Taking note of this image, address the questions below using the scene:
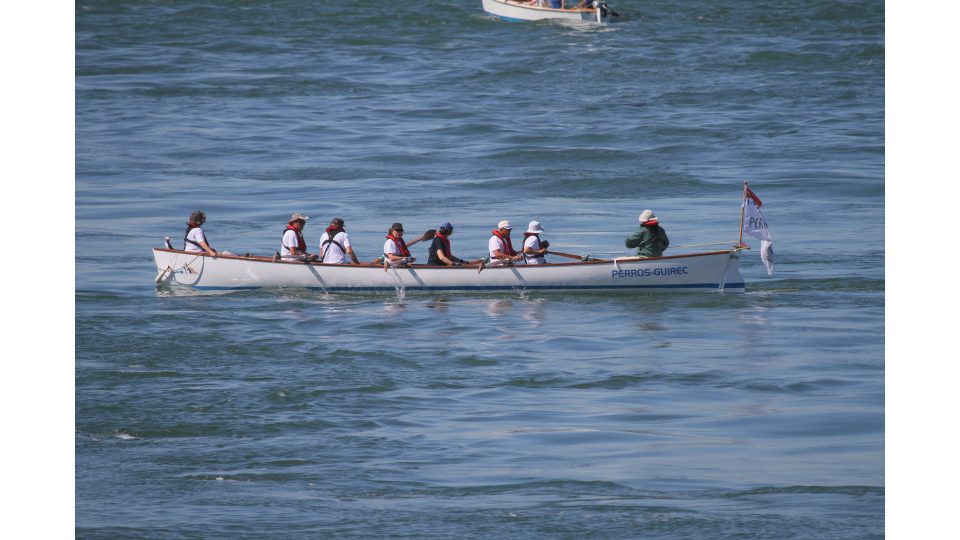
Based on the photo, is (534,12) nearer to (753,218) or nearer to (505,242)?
(505,242)

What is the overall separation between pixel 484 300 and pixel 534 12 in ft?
108

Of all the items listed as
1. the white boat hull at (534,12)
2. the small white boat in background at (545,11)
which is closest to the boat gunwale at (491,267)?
the small white boat in background at (545,11)

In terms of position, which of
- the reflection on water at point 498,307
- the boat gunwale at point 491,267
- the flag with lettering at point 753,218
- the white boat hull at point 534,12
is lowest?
the reflection on water at point 498,307

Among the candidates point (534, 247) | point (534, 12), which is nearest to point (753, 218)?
point (534, 247)

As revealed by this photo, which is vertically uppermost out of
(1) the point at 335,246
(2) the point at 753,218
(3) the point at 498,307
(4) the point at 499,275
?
(2) the point at 753,218

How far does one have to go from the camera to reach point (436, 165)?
137 ft

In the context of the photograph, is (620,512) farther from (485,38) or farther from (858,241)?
(485,38)

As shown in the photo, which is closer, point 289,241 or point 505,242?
point 505,242

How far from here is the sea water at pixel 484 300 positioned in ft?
48.5

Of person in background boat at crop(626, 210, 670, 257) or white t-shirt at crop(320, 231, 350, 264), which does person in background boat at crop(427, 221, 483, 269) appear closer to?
white t-shirt at crop(320, 231, 350, 264)

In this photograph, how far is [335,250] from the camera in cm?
2620

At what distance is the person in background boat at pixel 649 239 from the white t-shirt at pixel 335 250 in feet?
18.6

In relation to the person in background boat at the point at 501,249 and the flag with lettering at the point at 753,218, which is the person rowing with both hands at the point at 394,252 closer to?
the person in background boat at the point at 501,249
